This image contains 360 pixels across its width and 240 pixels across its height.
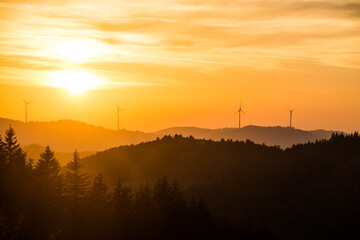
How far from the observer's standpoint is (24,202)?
258 feet

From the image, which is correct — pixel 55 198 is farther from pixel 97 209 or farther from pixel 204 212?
pixel 204 212

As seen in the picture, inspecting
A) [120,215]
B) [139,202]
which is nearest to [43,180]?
[120,215]

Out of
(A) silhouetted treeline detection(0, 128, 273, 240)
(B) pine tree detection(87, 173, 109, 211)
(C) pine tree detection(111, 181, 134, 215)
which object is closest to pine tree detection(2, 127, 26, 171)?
(A) silhouetted treeline detection(0, 128, 273, 240)

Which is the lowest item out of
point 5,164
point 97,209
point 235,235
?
point 235,235

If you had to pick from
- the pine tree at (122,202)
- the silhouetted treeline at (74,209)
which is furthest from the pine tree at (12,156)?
the pine tree at (122,202)

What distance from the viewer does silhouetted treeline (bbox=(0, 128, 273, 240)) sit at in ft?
255

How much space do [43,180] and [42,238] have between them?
13.2 metres

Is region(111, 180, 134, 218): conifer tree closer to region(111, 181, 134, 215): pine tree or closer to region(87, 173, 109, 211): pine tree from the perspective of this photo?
region(111, 181, 134, 215): pine tree

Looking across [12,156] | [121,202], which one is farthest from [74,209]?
[121,202]

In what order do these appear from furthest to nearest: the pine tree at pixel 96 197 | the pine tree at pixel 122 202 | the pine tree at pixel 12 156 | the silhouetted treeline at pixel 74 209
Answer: the pine tree at pixel 122 202 → the pine tree at pixel 96 197 → the pine tree at pixel 12 156 → the silhouetted treeline at pixel 74 209

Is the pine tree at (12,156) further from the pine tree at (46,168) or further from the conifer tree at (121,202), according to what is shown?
the conifer tree at (121,202)

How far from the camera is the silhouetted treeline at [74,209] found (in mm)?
77875

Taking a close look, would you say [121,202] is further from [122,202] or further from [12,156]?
[12,156]

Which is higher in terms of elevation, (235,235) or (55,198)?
(55,198)
